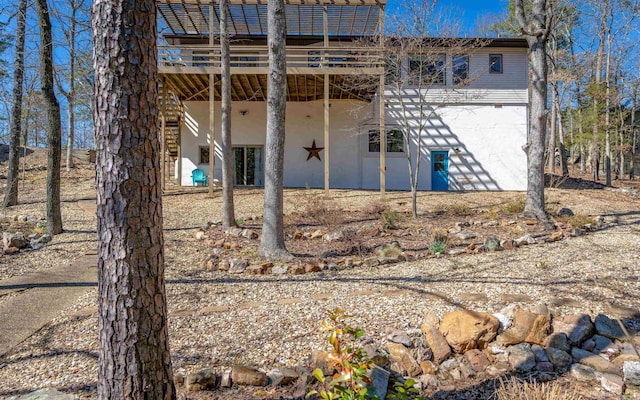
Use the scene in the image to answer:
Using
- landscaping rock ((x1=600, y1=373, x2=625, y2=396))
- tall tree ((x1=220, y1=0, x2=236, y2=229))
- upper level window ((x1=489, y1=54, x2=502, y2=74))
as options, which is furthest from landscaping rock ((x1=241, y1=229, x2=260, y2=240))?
upper level window ((x1=489, y1=54, x2=502, y2=74))

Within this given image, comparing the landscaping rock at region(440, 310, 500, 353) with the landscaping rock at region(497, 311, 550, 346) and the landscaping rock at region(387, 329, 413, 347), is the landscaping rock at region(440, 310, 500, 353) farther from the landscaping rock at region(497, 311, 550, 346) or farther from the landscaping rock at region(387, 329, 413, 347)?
the landscaping rock at region(387, 329, 413, 347)

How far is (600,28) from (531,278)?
20.7 m

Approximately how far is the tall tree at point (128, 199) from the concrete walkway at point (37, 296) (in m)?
2.51

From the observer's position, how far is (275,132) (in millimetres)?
7078

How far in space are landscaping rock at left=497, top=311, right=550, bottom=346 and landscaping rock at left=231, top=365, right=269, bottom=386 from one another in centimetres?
235

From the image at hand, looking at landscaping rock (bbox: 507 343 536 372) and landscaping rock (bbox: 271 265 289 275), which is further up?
landscaping rock (bbox: 271 265 289 275)

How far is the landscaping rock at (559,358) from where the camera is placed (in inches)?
142

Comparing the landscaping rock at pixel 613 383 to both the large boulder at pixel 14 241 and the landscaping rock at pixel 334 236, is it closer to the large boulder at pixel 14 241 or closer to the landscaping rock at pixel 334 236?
the landscaping rock at pixel 334 236

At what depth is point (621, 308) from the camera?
441 centimetres

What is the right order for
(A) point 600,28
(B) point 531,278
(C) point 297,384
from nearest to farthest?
(C) point 297,384
(B) point 531,278
(A) point 600,28

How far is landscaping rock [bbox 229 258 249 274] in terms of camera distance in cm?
646

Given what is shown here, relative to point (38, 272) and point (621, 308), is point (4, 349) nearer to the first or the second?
point (38, 272)

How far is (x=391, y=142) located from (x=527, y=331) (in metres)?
13.9

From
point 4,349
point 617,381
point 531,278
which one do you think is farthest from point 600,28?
point 4,349
